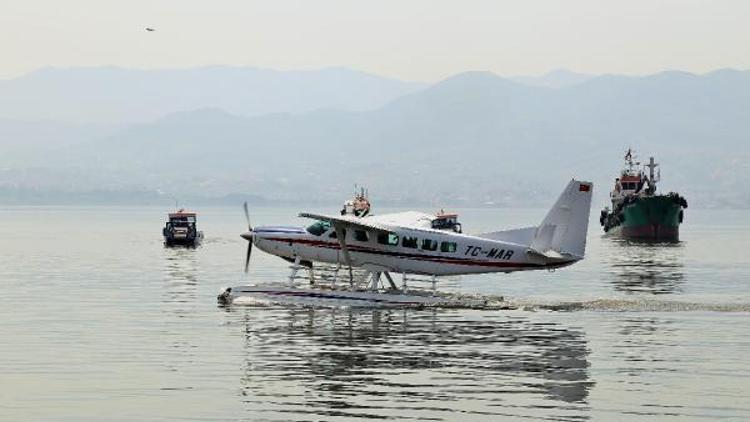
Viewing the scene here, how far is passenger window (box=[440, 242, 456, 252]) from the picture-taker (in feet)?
178

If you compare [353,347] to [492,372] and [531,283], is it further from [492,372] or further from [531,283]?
[531,283]

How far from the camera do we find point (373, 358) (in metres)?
37.8

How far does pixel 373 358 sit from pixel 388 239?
16.9m

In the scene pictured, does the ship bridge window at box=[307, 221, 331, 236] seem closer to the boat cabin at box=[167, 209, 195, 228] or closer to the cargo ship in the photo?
the boat cabin at box=[167, 209, 195, 228]

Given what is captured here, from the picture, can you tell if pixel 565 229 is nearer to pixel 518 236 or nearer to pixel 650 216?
pixel 518 236

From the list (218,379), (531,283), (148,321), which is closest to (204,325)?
(148,321)

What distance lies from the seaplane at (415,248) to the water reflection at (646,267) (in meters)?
13.4

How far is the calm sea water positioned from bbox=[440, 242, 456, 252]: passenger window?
3245mm

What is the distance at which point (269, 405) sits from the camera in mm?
30094

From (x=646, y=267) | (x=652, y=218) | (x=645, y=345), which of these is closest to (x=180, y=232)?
(x=646, y=267)

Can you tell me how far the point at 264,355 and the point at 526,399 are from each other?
9.97 meters

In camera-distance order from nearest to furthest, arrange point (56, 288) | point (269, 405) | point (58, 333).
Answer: point (269, 405), point (58, 333), point (56, 288)

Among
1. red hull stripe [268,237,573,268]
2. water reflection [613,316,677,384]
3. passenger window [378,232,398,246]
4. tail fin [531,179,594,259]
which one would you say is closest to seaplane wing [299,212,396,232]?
passenger window [378,232,398,246]

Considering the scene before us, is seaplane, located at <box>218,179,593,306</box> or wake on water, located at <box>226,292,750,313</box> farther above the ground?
seaplane, located at <box>218,179,593,306</box>
